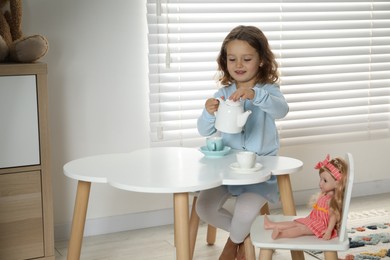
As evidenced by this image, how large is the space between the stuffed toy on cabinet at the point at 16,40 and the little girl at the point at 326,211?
1.15 m

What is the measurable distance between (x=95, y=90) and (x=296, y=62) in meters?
1.09

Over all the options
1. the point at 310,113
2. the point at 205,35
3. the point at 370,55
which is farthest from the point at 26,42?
the point at 370,55

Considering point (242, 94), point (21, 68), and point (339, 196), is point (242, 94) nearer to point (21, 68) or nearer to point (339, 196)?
point (339, 196)

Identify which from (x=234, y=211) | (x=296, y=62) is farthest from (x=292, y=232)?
(x=296, y=62)

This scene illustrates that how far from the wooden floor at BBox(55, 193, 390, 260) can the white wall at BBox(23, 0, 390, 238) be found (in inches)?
3.1

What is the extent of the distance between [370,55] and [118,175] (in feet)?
6.74

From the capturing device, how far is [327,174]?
206cm

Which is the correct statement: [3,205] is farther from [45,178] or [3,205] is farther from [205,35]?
[205,35]

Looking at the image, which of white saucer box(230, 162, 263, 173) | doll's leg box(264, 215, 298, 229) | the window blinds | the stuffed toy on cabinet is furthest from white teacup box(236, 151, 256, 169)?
Answer: the window blinds

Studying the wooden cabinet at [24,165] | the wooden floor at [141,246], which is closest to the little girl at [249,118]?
the wooden floor at [141,246]

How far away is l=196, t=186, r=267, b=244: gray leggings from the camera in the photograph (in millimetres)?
2402

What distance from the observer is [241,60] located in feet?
8.75

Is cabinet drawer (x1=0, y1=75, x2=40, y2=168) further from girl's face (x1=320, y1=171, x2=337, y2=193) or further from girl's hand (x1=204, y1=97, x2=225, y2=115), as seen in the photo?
girl's face (x1=320, y1=171, x2=337, y2=193)

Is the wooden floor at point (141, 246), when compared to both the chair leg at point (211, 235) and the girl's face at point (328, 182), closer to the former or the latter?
the chair leg at point (211, 235)
